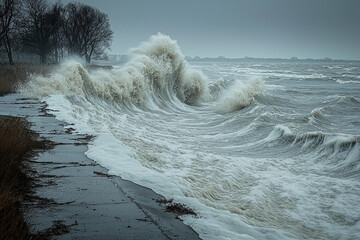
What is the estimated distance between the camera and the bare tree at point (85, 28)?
46.3 m

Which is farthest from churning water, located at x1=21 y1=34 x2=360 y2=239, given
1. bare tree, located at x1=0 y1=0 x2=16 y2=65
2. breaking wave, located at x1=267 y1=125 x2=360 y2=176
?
bare tree, located at x1=0 y1=0 x2=16 y2=65

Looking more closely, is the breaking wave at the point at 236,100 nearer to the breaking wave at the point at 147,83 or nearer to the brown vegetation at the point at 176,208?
the breaking wave at the point at 147,83

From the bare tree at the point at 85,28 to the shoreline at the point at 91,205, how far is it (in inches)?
1708

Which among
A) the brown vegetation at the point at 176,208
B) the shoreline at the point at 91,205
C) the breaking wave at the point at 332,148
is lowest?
the breaking wave at the point at 332,148

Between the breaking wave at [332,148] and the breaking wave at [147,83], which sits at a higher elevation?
the breaking wave at [147,83]

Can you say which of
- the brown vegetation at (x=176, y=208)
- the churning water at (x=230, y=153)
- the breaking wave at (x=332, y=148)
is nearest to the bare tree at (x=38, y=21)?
the churning water at (x=230, y=153)

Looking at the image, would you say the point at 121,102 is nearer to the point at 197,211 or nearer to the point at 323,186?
the point at 323,186

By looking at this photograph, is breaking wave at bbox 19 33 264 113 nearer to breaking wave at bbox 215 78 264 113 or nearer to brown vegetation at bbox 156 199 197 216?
breaking wave at bbox 215 78 264 113

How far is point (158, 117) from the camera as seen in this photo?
1648cm

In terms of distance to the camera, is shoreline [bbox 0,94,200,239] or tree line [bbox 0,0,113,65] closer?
shoreline [bbox 0,94,200,239]

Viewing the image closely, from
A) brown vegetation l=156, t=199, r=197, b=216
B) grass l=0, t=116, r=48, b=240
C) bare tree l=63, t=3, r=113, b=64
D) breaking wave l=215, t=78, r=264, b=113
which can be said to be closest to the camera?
grass l=0, t=116, r=48, b=240

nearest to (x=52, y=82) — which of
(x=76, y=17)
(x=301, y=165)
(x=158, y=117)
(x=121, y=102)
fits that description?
(x=121, y=102)

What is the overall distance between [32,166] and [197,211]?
2834mm

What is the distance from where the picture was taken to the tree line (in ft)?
124
